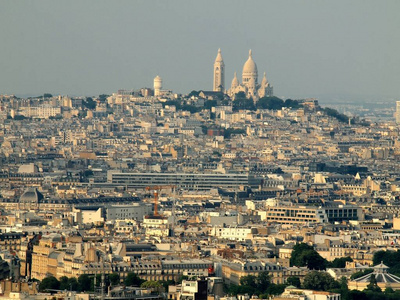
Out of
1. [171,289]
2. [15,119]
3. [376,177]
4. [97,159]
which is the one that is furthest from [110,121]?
[171,289]

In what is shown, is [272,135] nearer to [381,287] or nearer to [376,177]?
[376,177]

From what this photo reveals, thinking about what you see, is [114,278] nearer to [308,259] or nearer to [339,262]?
[308,259]

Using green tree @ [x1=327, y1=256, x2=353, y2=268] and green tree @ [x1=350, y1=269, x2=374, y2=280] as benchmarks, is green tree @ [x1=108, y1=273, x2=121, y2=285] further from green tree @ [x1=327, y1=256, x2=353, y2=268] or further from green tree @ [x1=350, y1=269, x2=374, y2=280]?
green tree @ [x1=327, y1=256, x2=353, y2=268]

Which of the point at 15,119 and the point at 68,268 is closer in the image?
the point at 68,268

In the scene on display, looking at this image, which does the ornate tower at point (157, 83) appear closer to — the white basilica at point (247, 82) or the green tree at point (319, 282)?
the white basilica at point (247, 82)

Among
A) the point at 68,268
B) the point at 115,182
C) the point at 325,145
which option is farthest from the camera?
the point at 325,145

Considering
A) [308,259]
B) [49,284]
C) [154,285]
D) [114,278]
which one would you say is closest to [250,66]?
[308,259]

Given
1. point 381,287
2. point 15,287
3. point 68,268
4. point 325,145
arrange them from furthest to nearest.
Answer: point 325,145 → point 68,268 → point 381,287 → point 15,287
